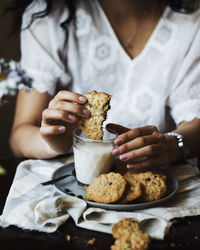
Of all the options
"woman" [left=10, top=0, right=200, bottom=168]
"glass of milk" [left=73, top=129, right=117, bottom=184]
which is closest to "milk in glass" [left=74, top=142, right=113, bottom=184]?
"glass of milk" [left=73, top=129, right=117, bottom=184]

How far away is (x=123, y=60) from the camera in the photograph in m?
0.98

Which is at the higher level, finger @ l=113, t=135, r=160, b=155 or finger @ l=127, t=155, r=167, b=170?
finger @ l=113, t=135, r=160, b=155

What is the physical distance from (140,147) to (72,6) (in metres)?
0.49

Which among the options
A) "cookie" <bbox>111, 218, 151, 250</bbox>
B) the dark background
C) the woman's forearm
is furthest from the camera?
the dark background

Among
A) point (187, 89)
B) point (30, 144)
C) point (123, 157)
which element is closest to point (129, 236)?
point (123, 157)

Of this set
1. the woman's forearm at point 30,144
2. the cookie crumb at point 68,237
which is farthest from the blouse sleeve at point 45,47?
the cookie crumb at point 68,237

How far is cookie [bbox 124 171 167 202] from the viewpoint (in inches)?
22.5

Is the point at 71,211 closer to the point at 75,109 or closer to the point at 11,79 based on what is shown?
the point at 75,109

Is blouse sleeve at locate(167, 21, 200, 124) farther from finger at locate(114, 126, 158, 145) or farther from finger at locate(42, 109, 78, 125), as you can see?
finger at locate(42, 109, 78, 125)

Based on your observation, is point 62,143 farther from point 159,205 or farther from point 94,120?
point 159,205

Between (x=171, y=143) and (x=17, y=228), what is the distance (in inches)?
14.2

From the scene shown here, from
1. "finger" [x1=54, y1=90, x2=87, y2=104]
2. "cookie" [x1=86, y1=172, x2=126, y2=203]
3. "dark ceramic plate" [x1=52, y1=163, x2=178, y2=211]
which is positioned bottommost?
"dark ceramic plate" [x1=52, y1=163, x2=178, y2=211]

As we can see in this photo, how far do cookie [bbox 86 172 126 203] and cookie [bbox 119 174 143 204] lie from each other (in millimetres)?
13

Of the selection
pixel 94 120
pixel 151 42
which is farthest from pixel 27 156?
pixel 151 42
